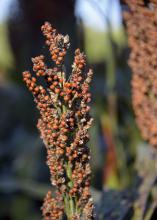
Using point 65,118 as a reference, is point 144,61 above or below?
above

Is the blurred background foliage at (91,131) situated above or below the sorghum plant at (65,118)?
above

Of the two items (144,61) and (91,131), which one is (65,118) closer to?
(144,61)

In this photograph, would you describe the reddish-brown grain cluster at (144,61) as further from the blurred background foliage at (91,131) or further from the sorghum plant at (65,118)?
the sorghum plant at (65,118)

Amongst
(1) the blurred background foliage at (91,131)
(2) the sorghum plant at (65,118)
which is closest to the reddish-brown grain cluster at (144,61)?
(1) the blurred background foliage at (91,131)

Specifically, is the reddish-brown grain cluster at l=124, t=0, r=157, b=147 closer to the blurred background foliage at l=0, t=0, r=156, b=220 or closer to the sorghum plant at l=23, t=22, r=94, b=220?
the blurred background foliage at l=0, t=0, r=156, b=220

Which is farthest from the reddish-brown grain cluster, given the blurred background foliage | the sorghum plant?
the sorghum plant

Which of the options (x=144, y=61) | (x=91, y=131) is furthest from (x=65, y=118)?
(x=91, y=131)
